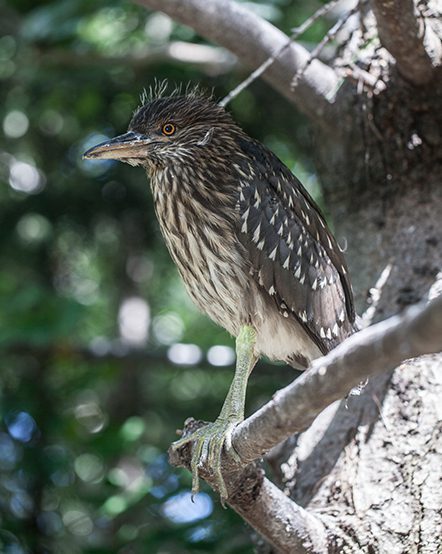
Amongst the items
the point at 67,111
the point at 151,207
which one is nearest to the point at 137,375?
the point at 151,207

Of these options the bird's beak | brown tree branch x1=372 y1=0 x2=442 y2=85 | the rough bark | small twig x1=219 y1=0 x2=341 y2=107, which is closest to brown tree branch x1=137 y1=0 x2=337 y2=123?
the rough bark

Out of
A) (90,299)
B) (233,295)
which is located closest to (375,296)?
(233,295)

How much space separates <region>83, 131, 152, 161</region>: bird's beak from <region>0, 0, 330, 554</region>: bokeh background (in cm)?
115

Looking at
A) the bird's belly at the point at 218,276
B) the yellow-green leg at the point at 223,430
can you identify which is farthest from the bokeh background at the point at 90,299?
the bird's belly at the point at 218,276

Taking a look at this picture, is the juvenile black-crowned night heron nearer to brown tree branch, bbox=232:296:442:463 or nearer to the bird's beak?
the bird's beak

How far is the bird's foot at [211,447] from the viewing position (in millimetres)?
3277

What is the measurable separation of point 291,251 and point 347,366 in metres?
1.84

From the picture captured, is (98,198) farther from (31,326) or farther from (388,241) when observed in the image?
(388,241)

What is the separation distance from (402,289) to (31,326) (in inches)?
74.1

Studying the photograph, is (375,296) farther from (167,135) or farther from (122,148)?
(122,148)

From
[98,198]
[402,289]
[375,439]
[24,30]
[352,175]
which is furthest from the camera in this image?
[98,198]

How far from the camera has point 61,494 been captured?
5.52m

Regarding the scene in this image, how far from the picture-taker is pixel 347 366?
2.21 m

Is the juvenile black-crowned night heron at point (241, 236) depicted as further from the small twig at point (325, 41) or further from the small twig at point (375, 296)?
the small twig at point (325, 41)
